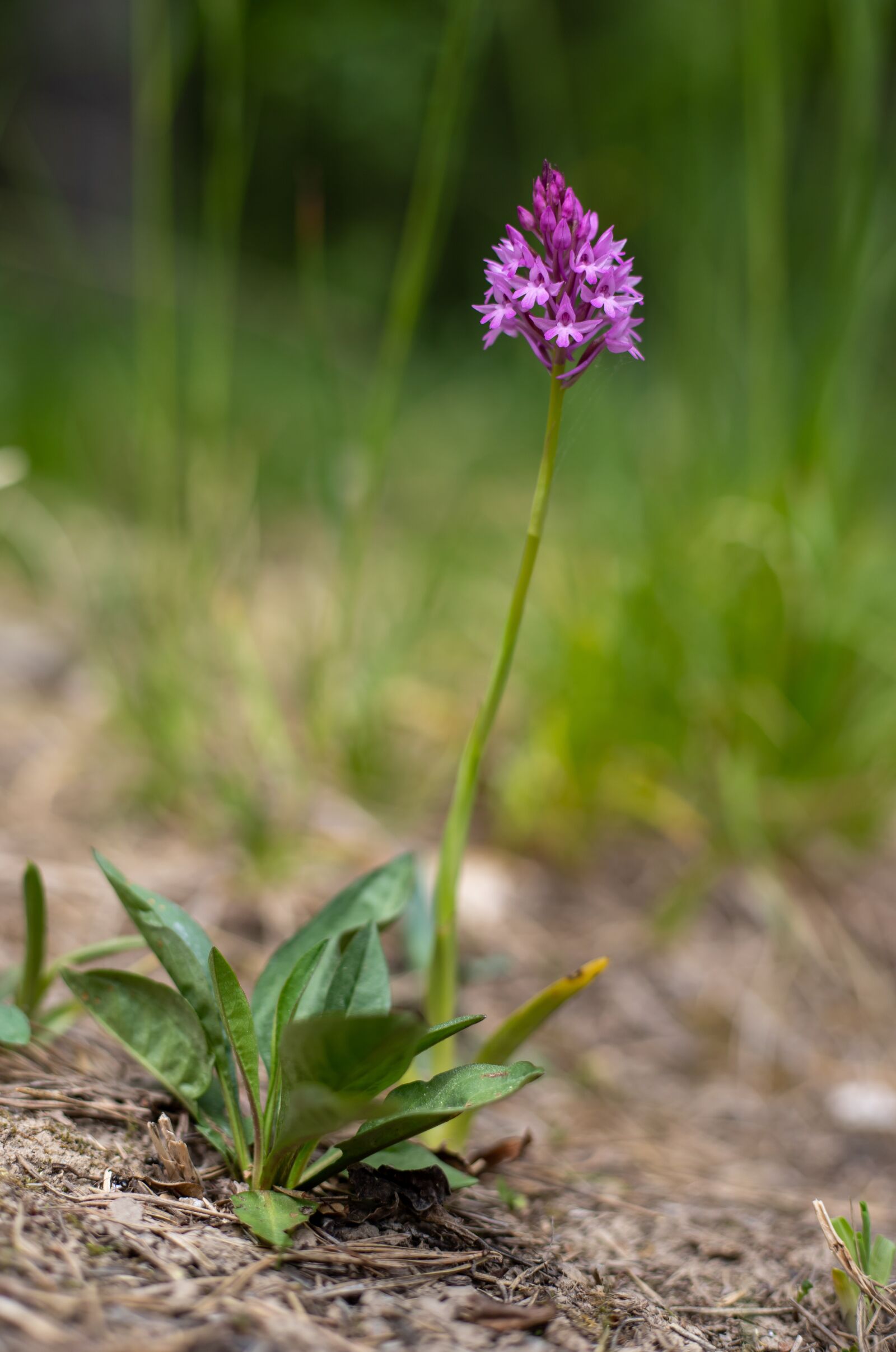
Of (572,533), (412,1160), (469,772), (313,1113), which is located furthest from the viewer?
(572,533)

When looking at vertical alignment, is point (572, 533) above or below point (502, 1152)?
above

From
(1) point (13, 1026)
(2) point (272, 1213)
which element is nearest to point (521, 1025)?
(2) point (272, 1213)

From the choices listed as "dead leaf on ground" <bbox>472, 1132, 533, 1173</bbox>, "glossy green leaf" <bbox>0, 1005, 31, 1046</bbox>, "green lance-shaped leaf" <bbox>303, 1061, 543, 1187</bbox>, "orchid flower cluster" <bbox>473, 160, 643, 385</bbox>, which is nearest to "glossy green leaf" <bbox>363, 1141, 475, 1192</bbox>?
"green lance-shaped leaf" <bbox>303, 1061, 543, 1187</bbox>

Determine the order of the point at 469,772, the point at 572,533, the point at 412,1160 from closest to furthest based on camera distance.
→ the point at 412,1160
the point at 469,772
the point at 572,533

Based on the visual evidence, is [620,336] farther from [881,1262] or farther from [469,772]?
[881,1262]

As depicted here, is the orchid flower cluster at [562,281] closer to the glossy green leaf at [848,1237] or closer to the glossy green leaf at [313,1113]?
the glossy green leaf at [313,1113]

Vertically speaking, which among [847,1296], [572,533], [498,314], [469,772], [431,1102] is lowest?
[847,1296]

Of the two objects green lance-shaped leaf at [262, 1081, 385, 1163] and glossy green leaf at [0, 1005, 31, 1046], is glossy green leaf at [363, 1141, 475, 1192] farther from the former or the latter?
glossy green leaf at [0, 1005, 31, 1046]
